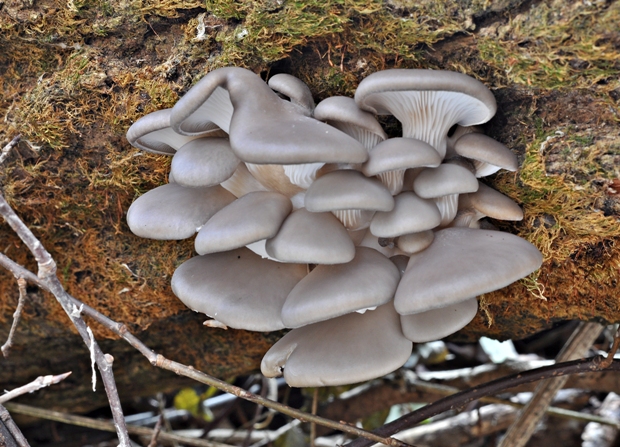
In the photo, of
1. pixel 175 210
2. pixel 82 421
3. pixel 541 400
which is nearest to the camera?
pixel 175 210

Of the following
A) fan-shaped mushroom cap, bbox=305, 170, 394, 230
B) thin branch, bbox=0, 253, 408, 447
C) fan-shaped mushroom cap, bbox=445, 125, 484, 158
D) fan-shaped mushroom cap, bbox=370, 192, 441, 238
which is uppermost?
fan-shaped mushroom cap, bbox=445, 125, 484, 158

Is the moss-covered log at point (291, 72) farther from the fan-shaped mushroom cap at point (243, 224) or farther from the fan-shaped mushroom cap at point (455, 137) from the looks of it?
the fan-shaped mushroom cap at point (243, 224)

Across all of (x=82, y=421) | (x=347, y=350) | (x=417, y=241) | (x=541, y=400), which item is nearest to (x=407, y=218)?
(x=417, y=241)

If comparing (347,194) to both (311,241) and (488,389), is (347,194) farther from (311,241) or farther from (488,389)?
(488,389)

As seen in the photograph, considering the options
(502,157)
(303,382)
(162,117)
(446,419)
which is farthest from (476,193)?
(446,419)

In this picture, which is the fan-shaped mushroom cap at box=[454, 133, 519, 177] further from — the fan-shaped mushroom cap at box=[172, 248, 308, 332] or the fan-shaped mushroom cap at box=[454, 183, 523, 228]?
the fan-shaped mushroom cap at box=[172, 248, 308, 332]

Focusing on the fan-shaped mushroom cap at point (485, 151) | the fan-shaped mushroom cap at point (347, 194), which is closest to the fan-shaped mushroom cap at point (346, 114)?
the fan-shaped mushroom cap at point (347, 194)

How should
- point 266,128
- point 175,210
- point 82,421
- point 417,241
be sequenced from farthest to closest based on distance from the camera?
point 82,421 < point 175,210 < point 417,241 < point 266,128

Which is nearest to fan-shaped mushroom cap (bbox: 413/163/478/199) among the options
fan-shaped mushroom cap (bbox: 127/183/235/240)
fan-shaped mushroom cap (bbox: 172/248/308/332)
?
fan-shaped mushroom cap (bbox: 172/248/308/332)
